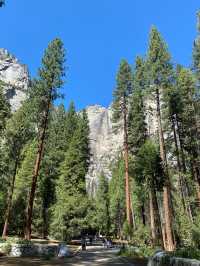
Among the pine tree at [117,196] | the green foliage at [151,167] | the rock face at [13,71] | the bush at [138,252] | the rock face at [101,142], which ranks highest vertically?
the rock face at [13,71]

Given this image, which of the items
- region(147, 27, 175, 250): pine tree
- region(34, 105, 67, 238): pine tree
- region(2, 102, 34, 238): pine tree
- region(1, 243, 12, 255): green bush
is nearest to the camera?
region(1, 243, 12, 255): green bush

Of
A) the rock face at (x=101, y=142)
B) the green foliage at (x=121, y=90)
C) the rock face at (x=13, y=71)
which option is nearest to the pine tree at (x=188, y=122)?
the green foliage at (x=121, y=90)

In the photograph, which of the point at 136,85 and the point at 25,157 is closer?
the point at 136,85

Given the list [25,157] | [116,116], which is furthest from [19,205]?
[116,116]

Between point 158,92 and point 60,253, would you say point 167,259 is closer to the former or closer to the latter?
point 60,253

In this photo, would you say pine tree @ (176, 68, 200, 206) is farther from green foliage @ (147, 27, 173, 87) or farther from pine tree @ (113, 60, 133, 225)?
pine tree @ (113, 60, 133, 225)

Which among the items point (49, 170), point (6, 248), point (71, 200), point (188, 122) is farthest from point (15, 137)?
point (6, 248)

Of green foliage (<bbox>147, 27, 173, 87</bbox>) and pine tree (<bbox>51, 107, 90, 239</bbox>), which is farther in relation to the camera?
pine tree (<bbox>51, 107, 90, 239</bbox>)

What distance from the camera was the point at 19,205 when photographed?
43.0m

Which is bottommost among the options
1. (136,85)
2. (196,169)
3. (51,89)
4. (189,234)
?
(189,234)

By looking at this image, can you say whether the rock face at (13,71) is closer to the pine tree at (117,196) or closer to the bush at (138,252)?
the pine tree at (117,196)

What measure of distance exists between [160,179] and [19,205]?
80.7 ft

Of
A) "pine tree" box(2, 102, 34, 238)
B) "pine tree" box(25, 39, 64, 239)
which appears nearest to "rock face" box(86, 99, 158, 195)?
"pine tree" box(2, 102, 34, 238)

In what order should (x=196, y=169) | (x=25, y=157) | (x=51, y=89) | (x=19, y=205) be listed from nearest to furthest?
(x=51, y=89) → (x=196, y=169) → (x=19, y=205) → (x=25, y=157)
